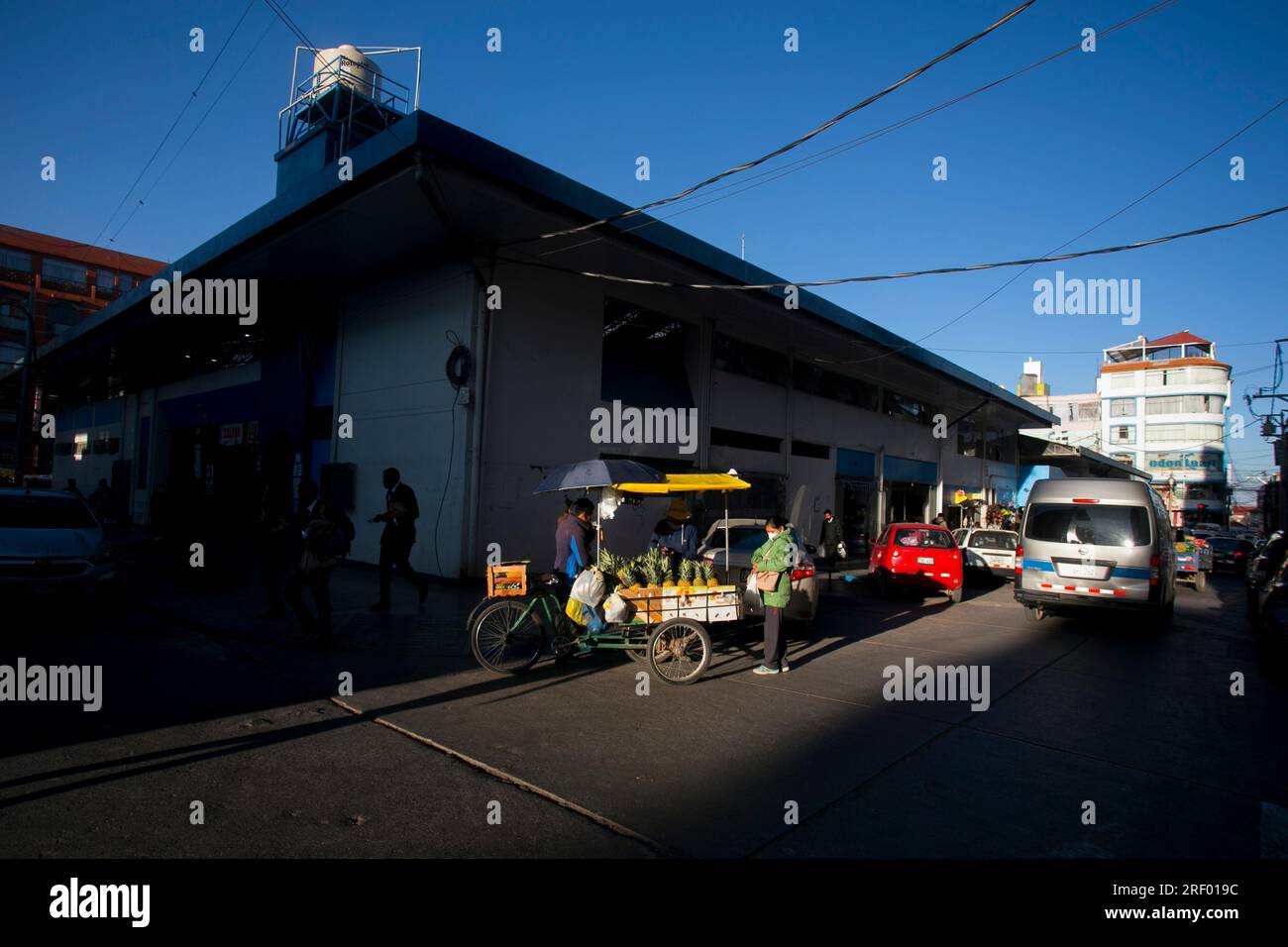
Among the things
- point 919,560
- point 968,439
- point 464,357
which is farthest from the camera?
point 968,439

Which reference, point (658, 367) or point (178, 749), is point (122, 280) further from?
point (178, 749)

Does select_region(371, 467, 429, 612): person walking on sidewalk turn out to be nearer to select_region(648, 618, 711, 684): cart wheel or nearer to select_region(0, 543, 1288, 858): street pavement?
select_region(0, 543, 1288, 858): street pavement

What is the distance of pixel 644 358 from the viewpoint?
629 inches

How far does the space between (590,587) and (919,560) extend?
9094mm

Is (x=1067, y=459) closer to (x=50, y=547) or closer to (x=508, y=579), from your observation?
(x=508, y=579)

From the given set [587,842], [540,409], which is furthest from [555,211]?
[587,842]

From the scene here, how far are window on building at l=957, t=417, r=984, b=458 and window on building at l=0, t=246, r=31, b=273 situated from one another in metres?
66.3

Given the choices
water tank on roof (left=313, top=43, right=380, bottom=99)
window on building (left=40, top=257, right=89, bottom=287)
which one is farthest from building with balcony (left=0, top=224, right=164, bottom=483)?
water tank on roof (left=313, top=43, right=380, bottom=99)

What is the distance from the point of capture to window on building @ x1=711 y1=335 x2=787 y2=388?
17938 mm

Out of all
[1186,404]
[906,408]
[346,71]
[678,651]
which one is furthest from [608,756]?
[1186,404]

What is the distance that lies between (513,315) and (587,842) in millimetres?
10770

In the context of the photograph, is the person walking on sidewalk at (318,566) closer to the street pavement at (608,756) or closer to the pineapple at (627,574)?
the street pavement at (608,756)
